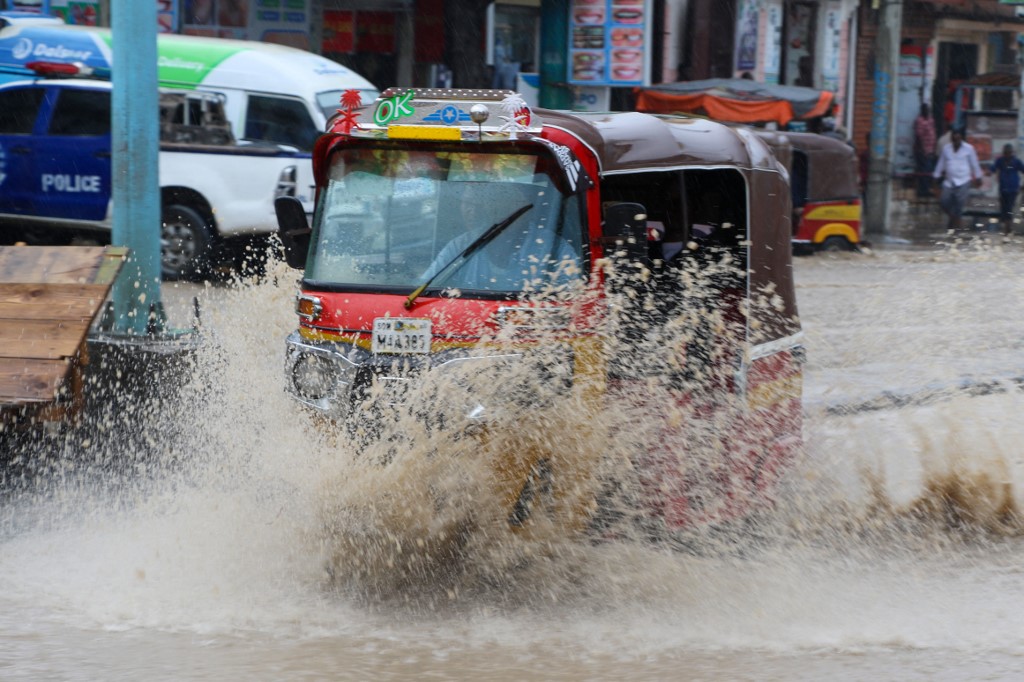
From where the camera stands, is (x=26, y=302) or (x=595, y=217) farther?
(x=26, y=302)

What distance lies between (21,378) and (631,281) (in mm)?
2683

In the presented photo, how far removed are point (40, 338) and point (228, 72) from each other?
773cm

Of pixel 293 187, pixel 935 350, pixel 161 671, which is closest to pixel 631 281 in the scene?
pixel 161 671

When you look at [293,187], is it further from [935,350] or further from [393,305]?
[393,305]

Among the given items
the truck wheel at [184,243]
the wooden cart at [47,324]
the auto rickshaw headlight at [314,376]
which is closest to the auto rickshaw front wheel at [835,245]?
the truck wheel at [184,243]

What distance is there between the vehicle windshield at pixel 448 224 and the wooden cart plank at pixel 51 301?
129 cm

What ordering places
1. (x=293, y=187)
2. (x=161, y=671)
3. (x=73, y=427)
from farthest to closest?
(x=293, y=187) < (x=73, y=427) < (x=161, y=671)

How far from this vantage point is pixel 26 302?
649cm

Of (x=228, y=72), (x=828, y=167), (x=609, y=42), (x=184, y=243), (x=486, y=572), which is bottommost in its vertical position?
(x=486, y=572)

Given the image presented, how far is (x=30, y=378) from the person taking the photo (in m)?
6.02

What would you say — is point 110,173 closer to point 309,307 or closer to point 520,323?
point 309,307

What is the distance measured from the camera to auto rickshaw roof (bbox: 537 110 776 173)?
18.6ft

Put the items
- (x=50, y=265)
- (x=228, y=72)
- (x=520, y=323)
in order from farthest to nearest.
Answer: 1. (x=228, y=72)
2. (x=50, y=265)
3. (x=520, y=323)

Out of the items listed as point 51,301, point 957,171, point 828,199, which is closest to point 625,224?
point 51,301
